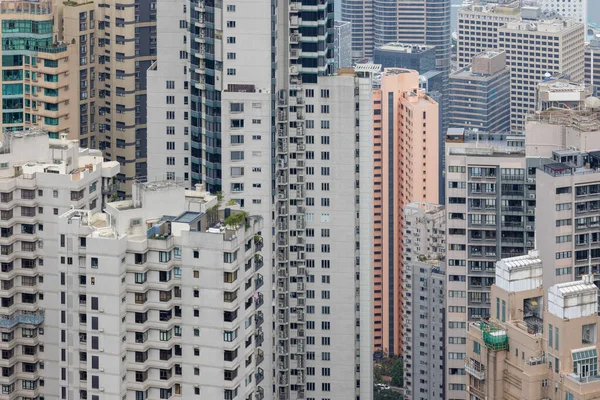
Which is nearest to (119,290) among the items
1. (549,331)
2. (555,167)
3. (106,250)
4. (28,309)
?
(106,250)

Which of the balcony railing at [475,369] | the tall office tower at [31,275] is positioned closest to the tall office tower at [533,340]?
the balcony railing at [475,369]

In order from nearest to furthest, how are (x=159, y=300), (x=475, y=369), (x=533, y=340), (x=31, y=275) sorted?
(x=159, y=300), (x=533, y=340), (x=475, y=369), (x=31, y=275)

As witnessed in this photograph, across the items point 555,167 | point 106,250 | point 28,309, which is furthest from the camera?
point 555,167

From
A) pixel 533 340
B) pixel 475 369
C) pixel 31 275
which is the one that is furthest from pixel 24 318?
pixel 533 340

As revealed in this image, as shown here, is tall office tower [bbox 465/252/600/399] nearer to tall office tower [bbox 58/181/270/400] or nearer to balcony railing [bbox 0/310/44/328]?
tall office tower [bbox 58/181/270/400]

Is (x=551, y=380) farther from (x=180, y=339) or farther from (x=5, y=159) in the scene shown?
(x=5, y=159)

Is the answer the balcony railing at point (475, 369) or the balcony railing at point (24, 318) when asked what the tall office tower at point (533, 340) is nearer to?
the balcony railing at point (475, 369)

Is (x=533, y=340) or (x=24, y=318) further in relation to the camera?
(x=24, y=318)

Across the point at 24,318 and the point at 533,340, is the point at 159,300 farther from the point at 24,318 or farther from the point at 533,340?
the point at 533,340
